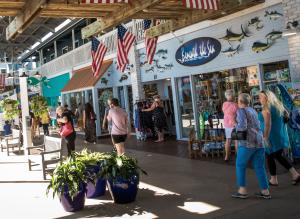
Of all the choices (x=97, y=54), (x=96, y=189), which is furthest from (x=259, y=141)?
(x=97, y=54)

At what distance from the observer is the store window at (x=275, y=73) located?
9523mm

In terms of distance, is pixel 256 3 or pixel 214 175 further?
pixel 256 3

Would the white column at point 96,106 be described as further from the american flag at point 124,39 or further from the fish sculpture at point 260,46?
the fish sculpture at point 260,46

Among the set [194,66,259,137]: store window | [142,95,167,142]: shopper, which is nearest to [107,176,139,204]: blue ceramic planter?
[194,66,259,137]: store window

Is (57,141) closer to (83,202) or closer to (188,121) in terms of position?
(83,202)

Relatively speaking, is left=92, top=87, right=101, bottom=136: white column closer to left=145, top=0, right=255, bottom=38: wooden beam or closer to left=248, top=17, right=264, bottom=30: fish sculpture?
left=145, top=0, right=255, bottom=38: wooden beam

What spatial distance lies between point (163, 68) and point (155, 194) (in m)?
8.04

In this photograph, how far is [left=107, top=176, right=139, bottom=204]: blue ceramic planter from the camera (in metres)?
6.06

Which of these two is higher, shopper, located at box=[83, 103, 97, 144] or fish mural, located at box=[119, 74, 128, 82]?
fish mural, located at box=[119, 74, 128, 82]

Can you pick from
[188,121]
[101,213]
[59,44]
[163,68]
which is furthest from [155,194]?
[59,44]

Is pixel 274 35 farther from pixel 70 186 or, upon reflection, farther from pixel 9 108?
pixel 9 108

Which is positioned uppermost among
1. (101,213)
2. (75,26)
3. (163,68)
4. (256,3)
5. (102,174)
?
(75,26)

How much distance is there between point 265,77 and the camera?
10.1 metres

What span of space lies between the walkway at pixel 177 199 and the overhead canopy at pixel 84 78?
9.23 metres
